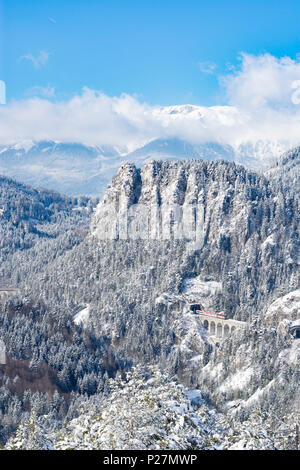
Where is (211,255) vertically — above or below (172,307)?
above

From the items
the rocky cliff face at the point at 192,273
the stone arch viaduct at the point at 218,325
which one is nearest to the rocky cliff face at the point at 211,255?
the rocky cliff face at the point at 192,273

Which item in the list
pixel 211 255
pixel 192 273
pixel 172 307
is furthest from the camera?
pixel 211 255

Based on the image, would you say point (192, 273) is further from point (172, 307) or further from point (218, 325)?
point (218, 325)

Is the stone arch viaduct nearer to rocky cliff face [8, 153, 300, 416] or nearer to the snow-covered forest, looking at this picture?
the snow-covered forest

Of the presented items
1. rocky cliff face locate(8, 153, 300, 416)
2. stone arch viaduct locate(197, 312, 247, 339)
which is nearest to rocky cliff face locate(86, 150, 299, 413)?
rocky cliff face locate(8, 153, 300, 416)

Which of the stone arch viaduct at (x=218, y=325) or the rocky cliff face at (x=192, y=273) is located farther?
the stone arch viaduct at (x=218, y=325)

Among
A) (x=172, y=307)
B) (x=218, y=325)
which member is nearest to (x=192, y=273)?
(x=172, y=307)

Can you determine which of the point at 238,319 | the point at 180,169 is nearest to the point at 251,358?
the point at 238,319

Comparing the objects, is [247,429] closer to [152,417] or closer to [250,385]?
[152,417]

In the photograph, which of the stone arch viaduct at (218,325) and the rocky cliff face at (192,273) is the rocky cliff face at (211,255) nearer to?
the rocky cliff face at (192,273)

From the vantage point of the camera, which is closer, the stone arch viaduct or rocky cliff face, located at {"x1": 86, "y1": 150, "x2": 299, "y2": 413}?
rocky cliff face, located at {"x1": 86, "y1": 150, "x2": 299, "y2": 413}

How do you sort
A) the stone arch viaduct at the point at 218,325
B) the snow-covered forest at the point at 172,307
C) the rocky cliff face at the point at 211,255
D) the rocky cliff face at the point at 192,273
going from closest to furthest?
the snow-covered forest at the point at 172,307 < the rocky cliff face at the point at 211,255 < the rocky cliff face at the point at 192,273 < the stone arch viaduct at the point at 218,325
